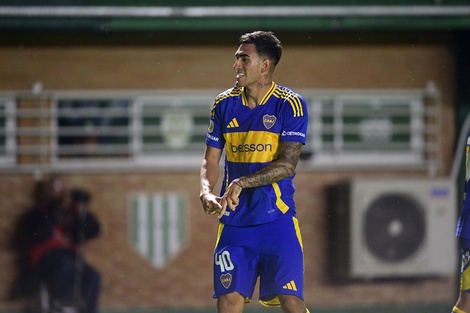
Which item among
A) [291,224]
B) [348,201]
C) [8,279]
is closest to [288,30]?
[348,201]

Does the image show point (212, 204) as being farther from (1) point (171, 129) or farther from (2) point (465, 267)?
(1) point (171, 129)

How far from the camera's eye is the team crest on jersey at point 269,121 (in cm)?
613

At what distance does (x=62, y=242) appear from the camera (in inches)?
452

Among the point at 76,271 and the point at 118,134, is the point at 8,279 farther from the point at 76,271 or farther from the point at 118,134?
the point at 118,134

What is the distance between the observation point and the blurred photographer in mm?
11484

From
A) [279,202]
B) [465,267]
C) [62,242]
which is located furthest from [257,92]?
[62,242]

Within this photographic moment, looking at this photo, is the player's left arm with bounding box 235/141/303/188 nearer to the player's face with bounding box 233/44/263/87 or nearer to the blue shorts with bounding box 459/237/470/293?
the player's face with bounding box 233/44/263/87

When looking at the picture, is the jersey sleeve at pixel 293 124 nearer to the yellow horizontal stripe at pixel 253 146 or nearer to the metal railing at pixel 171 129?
the yellow horizontal stripe at pixel 253 146

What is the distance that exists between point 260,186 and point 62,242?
5.80 m

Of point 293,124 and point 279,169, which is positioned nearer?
point 279,169

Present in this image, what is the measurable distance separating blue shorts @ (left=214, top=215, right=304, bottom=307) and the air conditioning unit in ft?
19.4

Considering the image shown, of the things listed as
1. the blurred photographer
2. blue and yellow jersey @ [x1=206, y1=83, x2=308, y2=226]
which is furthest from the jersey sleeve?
the blurred photographer

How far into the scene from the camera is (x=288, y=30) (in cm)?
1184

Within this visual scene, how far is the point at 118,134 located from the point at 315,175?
2.15 meters
